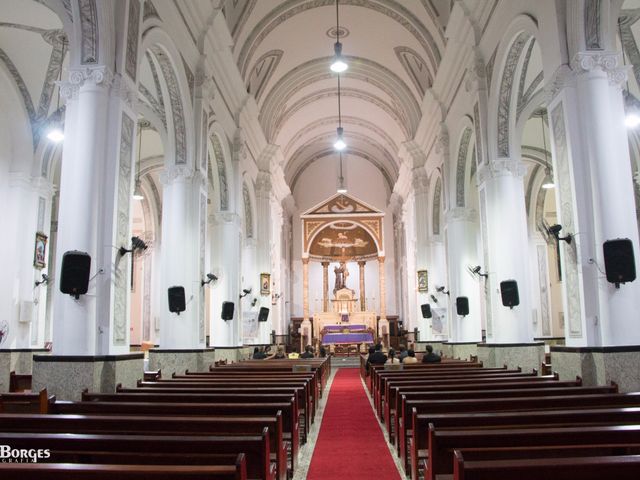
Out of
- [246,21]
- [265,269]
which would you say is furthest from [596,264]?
[265,269]

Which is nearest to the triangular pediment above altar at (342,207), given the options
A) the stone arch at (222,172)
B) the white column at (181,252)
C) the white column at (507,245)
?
the stone arch at (222,172)

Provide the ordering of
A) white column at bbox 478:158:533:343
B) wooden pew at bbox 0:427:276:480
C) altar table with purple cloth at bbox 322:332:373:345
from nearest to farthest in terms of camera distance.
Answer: wooden pew at bbox 0:427:276:480, white column at bbox 478:158:533:343, altar table with purple cloth at bbox 322:332:373:345

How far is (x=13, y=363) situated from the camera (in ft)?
38.4

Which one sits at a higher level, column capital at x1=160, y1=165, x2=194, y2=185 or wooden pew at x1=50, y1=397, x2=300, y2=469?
column capital at x1=160, y1=165, x2=194, y2=185

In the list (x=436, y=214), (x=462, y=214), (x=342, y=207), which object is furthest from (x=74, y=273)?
(x=342, y=207)

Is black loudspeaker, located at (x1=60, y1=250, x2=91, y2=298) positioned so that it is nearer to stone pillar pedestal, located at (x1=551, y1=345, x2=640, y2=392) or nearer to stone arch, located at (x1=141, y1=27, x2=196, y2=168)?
A: stone arch, located at (x1=141, y1=27, x2=196, y2=168)

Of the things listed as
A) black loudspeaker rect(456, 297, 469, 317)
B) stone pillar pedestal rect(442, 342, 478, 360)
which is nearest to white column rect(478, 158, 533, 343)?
black loudspeaker rect(456, 297, 469, 317)

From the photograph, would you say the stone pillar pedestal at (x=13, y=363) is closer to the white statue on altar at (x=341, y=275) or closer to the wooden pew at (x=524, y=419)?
the wooden pew at (x=524, y=419)

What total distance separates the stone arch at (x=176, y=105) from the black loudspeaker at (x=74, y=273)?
4.93 metres

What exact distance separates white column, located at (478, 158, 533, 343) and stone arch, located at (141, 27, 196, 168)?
5962mm

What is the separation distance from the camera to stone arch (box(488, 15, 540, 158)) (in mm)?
10535

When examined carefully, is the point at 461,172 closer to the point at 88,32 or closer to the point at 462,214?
the point at 462,214

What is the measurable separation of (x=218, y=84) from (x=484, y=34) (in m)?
6.25

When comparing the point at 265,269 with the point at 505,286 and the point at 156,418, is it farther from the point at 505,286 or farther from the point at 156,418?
the point at 156,418
